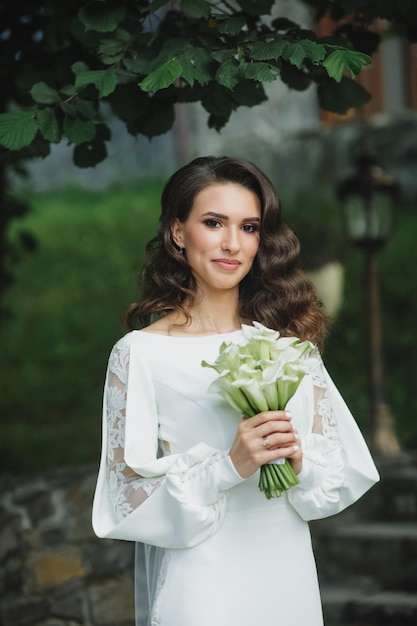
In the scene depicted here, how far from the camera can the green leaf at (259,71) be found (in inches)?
114

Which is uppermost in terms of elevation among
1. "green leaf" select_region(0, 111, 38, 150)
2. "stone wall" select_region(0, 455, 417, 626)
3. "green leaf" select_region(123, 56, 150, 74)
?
"green leaf" select_region(123, 56, 150, 74)

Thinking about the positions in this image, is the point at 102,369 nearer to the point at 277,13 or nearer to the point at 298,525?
the point at 277,13

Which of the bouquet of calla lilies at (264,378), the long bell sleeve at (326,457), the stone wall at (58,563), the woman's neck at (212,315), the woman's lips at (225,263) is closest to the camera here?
the bouquet of calla lilies at (264,378)

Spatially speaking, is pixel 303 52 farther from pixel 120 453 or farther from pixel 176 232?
pixel 120 453

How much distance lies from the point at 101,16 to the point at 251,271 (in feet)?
3.26

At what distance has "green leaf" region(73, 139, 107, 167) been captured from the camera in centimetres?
353

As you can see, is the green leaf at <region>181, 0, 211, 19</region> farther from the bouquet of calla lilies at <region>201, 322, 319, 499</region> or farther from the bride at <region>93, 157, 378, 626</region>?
the bouquet of calla lilies at <region>201, 322, 319, 499</region>

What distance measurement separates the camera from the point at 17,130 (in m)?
3.18

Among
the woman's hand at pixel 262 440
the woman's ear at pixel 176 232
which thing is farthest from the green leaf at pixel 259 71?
the woman's hand at pixel 262 440

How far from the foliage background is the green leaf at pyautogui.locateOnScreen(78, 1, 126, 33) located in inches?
190

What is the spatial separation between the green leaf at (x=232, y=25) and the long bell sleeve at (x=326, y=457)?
3.72 feet

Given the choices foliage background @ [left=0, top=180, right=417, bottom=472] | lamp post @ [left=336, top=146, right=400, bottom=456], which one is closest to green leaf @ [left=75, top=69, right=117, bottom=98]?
lamp post @ [left=336, top=146, right=400, bottom=456]

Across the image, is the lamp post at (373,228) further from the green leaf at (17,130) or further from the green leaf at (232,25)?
the green leaf at (17,130)

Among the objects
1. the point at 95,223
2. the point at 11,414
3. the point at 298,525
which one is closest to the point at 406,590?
the point at 298,525
